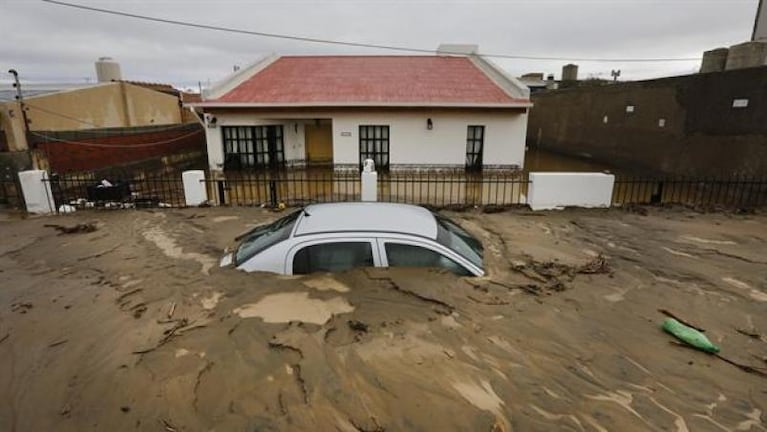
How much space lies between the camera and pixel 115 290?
4.99 m

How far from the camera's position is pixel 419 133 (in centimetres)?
1609

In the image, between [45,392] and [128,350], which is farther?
[128,350]

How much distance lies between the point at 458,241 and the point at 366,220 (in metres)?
1.21

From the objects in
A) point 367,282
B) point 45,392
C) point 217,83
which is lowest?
point 45,392

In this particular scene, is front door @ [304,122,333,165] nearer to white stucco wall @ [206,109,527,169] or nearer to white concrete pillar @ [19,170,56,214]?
white stucco wall @ [206,109,527,169]

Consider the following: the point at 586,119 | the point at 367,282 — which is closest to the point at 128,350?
the point at 367,282

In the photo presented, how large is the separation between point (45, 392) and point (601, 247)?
280 inches

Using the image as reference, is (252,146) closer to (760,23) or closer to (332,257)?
(332,257)

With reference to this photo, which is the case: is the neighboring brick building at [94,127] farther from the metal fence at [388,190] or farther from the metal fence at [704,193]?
the metal fence at [704,193]

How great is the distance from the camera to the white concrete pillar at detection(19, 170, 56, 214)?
9.37m

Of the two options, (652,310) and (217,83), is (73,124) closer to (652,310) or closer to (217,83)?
(217,83)

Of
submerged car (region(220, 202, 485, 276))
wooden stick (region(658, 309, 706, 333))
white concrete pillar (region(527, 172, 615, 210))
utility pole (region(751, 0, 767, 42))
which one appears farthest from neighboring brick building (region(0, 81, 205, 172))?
utility pole (region(751, 0, 767, 42))

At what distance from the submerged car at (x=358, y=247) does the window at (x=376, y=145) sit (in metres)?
11.6

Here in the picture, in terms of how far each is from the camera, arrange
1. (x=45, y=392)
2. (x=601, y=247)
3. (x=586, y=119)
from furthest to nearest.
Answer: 1. (x=586, y=119)
2. (x=601, y=247)
3. (x=45, y=392)
